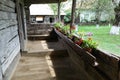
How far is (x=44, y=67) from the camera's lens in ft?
11.6

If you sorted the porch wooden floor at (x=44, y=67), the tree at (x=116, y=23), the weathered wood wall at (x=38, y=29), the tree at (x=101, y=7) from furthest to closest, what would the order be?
the tree at (x=101, y=7) < the tree at (x=116, y=23) < the weathered wood wall at (x=38, y=29) < the porch wooden floor at (x=44, y=67)

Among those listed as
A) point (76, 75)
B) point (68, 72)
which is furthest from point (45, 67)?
point (76, 75)

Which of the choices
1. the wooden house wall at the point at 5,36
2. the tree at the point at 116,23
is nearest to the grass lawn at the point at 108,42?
the tree at the point at 116,23

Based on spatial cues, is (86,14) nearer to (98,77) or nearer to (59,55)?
(59,55)

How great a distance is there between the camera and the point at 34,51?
14.9 ft

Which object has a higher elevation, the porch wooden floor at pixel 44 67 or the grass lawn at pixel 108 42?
the grass lawn at pixel 108 42

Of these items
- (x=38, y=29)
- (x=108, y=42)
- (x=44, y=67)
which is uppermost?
(x=38, y=29)

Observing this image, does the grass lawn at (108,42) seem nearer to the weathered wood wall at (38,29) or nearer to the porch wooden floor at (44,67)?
the porch wooden floor at (44,67)

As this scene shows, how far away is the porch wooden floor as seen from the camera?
3.02m

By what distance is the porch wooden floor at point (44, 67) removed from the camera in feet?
9.90

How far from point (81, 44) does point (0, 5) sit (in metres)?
1.78

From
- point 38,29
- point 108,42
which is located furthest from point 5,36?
point 38,29

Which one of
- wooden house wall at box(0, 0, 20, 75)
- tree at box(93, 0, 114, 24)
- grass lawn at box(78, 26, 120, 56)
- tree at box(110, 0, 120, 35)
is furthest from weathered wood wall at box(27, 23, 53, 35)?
tree at box(93, 0, 114, 24)

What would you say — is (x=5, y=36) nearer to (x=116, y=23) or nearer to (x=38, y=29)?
(x=38, y=29)
